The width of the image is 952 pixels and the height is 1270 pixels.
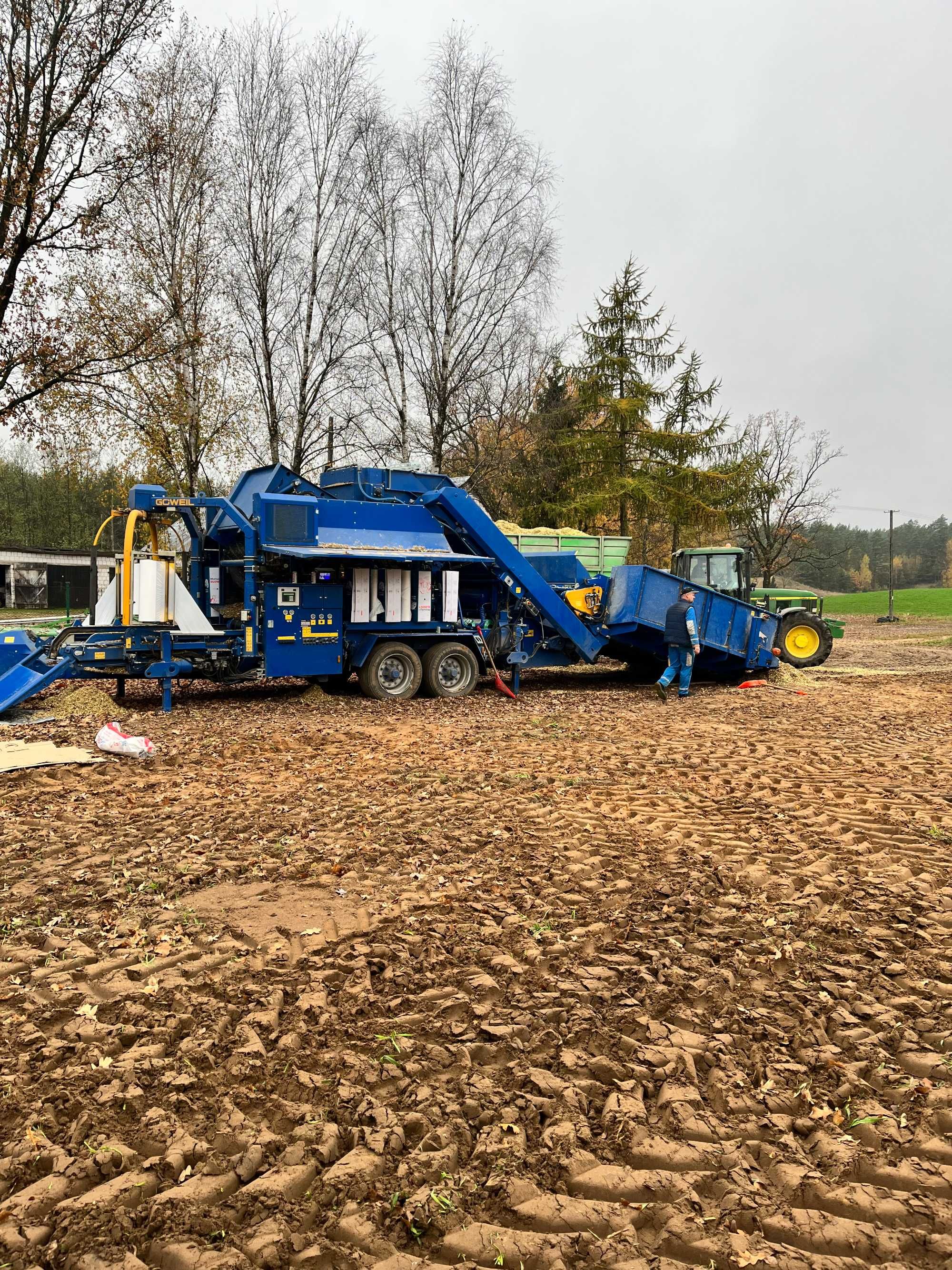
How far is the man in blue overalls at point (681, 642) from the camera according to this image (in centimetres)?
1276

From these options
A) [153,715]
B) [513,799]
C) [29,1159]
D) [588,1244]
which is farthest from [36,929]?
[153,715]

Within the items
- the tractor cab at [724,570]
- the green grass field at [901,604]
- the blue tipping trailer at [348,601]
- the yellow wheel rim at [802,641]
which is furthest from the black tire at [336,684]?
the green grass field at [901,604]

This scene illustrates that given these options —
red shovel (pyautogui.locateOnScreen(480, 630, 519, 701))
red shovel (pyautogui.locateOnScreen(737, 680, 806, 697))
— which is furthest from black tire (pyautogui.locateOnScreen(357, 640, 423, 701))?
red shovel (pyautogui.locateOnScreen(737, 680, 806, 697))

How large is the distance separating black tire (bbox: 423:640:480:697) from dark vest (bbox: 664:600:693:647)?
3.01 m

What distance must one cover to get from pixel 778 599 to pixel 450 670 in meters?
10.2

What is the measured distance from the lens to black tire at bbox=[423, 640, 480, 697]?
12258mm

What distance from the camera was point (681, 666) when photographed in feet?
43.8

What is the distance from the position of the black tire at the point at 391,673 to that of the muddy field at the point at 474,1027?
16.3 ft

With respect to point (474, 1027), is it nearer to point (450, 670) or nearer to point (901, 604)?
point (450, 670)

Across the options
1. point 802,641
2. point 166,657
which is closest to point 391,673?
point 166,657

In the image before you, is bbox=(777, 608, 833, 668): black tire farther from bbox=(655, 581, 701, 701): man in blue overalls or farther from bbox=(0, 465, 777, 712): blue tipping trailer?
bbox=(655, 581, 701, 701): man in blue overalls

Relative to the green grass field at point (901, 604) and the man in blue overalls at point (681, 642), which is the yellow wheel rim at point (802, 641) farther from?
the green grass field at point (901, 604)

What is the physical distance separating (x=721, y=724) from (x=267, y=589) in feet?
19.8

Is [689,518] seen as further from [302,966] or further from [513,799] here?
[302,966]
